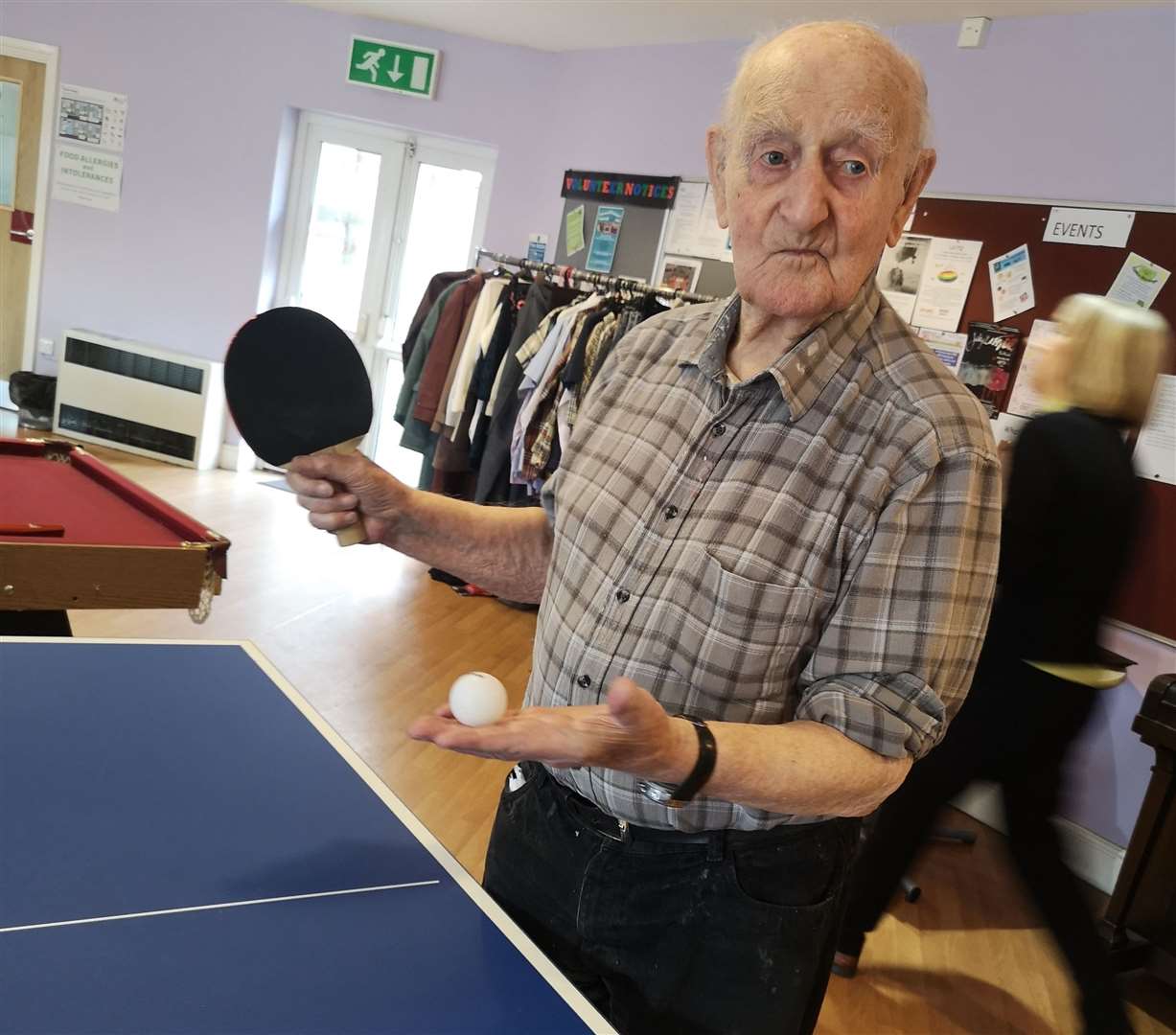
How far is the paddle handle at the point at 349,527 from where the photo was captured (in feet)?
3.89

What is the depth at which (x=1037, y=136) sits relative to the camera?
3.68m

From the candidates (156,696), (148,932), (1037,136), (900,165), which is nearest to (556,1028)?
(148,932)

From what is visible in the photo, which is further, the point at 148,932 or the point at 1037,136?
the point at 1037,136

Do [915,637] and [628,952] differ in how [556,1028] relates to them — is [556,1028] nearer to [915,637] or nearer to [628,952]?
[628,952]

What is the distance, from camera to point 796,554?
99 centimetres

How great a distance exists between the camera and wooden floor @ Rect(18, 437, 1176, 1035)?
2484mm

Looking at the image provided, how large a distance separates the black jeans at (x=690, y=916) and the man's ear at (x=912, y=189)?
0.68 meters

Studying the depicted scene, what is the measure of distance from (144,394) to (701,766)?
244 inches


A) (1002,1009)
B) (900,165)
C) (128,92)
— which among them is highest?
(128,92)

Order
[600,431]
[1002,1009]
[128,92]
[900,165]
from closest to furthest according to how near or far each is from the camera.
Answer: [900,165], [600,431], [1002,1009], [128,92]

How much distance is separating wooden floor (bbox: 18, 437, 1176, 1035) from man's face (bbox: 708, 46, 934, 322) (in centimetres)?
191

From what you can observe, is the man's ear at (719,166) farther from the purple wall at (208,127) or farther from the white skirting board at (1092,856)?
the purple wall at (208,127)

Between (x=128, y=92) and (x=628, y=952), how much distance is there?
676 cm

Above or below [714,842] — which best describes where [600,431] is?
above
